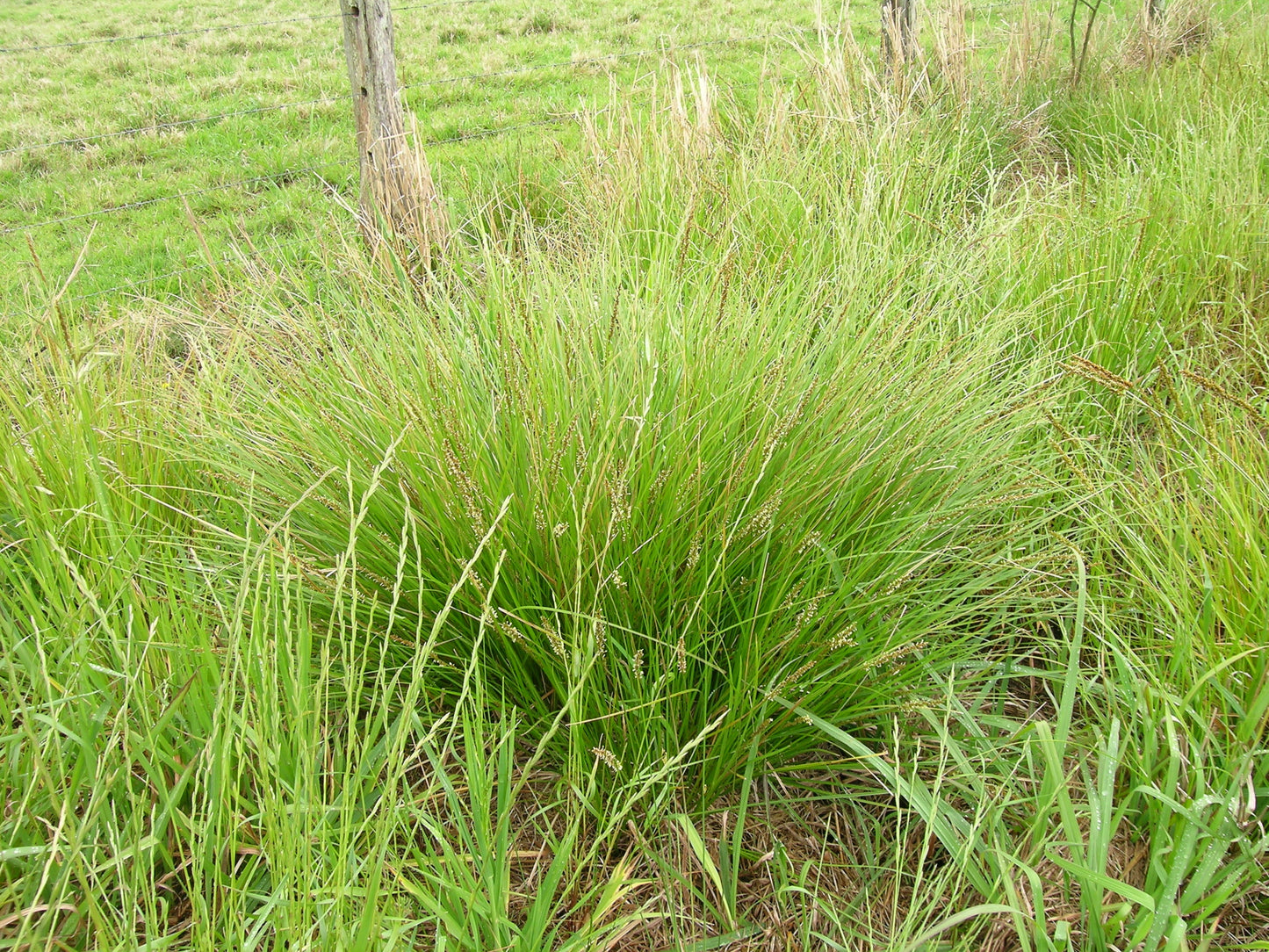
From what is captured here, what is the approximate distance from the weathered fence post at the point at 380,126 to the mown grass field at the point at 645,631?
3.39 feet

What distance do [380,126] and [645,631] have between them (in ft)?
9.19

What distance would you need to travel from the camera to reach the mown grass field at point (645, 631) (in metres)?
1.15

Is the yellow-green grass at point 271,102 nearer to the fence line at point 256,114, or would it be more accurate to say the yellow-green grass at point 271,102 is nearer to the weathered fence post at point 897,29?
the fence line at point 256,114

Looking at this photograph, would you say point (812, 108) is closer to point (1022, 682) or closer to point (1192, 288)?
point (1192, 288)

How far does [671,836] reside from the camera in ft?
4.79

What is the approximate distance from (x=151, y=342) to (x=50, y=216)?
14.0ft

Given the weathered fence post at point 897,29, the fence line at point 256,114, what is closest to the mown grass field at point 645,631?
the fence line at point 256,114

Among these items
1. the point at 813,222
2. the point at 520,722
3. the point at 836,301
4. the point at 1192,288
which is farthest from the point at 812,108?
the point at 520,722

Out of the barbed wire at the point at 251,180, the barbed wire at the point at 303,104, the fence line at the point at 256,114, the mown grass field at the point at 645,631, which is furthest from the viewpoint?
the barbed wire at the point at 303,104

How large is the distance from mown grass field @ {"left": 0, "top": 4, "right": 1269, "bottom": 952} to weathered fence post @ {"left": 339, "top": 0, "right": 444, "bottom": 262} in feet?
3.39

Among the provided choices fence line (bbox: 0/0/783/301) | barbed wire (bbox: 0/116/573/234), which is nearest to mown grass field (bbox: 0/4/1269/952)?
fence line (bbox: 0/0/783/301)

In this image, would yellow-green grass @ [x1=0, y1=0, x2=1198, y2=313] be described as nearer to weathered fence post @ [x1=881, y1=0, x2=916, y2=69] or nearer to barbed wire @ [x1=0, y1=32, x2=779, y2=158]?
barbed wire @ [x1=0, y1=32, x2=779, y2=158]

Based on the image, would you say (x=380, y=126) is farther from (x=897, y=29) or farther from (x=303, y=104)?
(x=303, y=104)

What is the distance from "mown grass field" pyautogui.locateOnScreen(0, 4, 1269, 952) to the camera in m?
1.15
